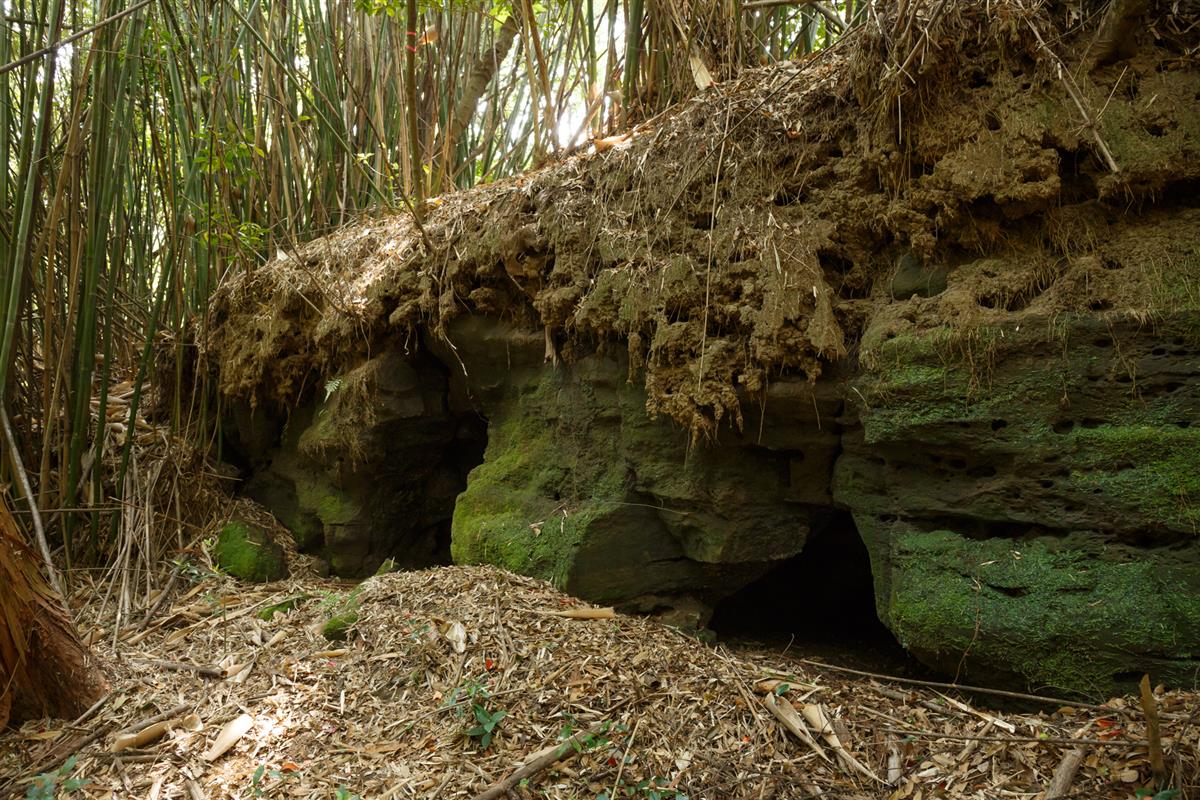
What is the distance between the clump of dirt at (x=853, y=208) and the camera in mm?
2619

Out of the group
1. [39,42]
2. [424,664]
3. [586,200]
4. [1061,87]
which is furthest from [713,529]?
[39,42]

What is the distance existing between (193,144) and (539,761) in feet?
14.6

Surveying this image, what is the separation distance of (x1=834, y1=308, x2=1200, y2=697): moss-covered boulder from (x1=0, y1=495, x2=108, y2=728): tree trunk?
9.86 feet

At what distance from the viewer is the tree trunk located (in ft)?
9.03

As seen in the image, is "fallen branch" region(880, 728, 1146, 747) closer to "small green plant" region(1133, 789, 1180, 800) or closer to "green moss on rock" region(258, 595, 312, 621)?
"small green plant" region(1133, 789, 1180, 800)

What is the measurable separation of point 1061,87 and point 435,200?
10.7 feet

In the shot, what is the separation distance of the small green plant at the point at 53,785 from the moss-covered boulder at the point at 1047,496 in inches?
111

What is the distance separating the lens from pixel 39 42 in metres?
3.62

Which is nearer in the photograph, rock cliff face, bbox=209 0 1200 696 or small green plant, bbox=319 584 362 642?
rock cliff face, bbox=209 0 1200 696

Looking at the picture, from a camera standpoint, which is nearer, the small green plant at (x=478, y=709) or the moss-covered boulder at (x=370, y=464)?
the small green plant at (x=478, y=709)

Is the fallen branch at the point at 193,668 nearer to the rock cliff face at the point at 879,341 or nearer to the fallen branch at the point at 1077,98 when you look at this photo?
the rock cliff face at the point at 879,341

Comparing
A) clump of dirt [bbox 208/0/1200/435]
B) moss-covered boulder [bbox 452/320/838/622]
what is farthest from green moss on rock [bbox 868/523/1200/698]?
clump of dirt [bbox 208/0/1200/435]

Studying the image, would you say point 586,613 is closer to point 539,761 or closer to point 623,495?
point 623,495

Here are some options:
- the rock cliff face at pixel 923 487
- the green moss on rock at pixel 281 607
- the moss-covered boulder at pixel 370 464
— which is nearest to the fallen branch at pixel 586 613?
the rock cliff face at pixel 923 487
